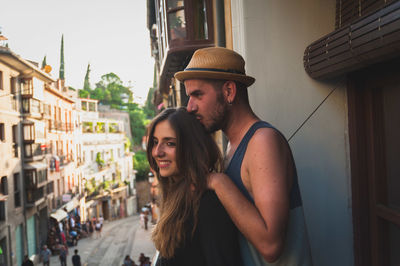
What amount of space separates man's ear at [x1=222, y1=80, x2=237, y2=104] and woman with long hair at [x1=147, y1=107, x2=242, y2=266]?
0.21 meters

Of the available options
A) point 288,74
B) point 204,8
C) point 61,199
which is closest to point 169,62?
point 204,8

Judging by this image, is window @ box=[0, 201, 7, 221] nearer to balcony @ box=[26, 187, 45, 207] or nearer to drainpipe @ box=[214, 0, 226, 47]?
balcony @ box=[26, 187, 45, 207]

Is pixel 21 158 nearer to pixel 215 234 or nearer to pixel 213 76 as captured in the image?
pixel 213 76

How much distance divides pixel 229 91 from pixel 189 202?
64 centimetres

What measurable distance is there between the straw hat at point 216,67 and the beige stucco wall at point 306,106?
3.10 feet

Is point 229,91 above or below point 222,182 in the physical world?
above

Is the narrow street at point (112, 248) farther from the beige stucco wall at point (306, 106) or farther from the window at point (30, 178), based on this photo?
the beige stucco wall at point (306, 106)

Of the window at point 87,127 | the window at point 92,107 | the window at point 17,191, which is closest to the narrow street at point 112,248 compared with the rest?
the window at point 17,191

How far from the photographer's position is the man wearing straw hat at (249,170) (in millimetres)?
1807

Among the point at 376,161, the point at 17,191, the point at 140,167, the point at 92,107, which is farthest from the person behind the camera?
the point at 140,167

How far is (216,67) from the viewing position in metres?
2.17

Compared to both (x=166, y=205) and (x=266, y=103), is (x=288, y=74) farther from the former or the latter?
(x=166, y=205)

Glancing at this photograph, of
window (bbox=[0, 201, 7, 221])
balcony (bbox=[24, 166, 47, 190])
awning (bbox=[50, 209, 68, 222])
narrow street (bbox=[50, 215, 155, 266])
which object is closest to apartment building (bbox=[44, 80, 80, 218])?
awning (bbox=[50, 209, 68, 222])

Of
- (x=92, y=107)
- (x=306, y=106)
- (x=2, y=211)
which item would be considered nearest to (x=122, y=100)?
(x=92, y=107)
